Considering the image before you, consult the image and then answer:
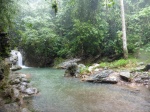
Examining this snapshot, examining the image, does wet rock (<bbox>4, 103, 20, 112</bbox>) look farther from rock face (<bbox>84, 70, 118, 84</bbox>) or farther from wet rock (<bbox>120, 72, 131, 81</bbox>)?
wet rock (<bbox>120, 72, 131, 81</bbox>)

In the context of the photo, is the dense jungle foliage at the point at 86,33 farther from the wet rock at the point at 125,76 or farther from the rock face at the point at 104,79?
the rock face at the point at 104,79

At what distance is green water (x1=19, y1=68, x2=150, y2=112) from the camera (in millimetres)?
6609

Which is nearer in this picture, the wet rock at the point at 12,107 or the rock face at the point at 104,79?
the wet rock at the point at 12,107

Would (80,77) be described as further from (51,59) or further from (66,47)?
(51,59)

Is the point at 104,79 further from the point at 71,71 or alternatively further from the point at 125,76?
the point at 71,71

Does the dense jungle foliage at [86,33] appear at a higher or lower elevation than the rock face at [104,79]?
higher

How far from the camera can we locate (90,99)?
7.83m

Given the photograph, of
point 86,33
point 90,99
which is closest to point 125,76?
point 90,99

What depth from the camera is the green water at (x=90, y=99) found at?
21.7 ft

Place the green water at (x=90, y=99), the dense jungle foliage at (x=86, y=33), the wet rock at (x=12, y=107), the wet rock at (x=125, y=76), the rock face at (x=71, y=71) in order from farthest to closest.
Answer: the dense jungle foliage at (x=86, y=33)
the rock face at (x=71, y=71)
the wet rock at (x=125, y=76)
the green water at (x=90, y=99)
the wet rock at (x=12, y=107)

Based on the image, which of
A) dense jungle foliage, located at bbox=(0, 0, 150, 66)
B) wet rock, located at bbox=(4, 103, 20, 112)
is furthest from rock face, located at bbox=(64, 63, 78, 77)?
wet rock, located at bbox=(4, 103, 20, 112)

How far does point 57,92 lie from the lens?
9.06 meters

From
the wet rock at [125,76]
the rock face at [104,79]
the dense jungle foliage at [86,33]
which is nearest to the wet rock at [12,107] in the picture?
the rock face at [104,79]

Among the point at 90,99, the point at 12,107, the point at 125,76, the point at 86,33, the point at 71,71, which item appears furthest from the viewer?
the point at 86,33
